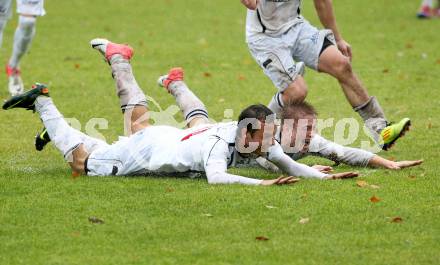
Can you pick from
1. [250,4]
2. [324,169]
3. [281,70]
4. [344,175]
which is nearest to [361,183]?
[344,175]

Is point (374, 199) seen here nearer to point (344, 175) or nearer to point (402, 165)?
point (344, 175)

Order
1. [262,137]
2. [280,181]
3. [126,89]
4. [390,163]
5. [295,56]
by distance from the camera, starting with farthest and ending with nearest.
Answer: [295,56] < [126,89] < [390,163] < [262,137] < [280,181]

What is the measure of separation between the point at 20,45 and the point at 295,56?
4293mm

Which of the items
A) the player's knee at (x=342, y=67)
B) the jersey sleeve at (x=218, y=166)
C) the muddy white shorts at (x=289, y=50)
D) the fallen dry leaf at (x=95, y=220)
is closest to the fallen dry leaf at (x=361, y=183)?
the jersey sleeve at (x=218, y=166)

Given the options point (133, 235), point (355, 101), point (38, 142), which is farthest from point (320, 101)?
point (133, 235)

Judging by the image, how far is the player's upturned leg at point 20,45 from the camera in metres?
11.9

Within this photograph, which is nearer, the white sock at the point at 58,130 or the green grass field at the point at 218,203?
the green grass field at the point at 218,203

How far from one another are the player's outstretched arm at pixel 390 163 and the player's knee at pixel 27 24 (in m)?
5.23

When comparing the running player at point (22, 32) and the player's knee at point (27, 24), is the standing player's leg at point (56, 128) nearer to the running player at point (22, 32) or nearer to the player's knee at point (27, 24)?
the running player at point (22, 32)

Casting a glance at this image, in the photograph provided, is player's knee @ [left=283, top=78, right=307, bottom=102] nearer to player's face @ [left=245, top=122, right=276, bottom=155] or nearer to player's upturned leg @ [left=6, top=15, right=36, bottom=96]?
player's face @ [left=245, top=122, right=276, bottom=155]

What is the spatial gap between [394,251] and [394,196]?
51.7 inches

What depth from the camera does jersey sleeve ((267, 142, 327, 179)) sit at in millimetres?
7539

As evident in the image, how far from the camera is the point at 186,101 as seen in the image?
8.60m

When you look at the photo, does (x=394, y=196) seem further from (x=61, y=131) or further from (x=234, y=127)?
(x=61, y=131)
